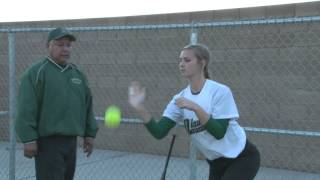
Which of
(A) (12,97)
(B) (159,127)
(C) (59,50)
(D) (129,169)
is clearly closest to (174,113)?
(B) (159,127)

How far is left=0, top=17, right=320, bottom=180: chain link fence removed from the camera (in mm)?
8109

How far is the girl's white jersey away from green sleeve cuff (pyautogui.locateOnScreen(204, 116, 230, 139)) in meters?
0.04

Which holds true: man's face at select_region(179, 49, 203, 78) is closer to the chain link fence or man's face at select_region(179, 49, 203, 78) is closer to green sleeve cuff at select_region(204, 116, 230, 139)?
green sleeve cuff at select_region(204, 116, 230, 139)

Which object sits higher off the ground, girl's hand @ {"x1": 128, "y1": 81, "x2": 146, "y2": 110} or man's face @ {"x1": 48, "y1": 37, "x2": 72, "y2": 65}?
man's face @ {"x1": 48, "y1": 37, "x2": 72, "y2": 65}

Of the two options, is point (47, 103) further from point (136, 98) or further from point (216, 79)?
point (216, 79)

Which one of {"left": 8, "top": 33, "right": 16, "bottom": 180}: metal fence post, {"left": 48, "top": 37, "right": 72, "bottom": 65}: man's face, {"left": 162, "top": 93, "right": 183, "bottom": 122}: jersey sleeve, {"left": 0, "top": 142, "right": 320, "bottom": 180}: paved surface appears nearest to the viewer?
{"left": 162, "top": 93, "right": 183, "bottom": 122}: jersey sleeve

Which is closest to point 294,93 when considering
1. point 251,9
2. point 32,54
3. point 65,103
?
point 251,9

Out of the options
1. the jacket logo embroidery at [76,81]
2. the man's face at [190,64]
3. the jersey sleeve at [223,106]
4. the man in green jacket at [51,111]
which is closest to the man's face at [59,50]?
the man in green jacket at [51,111]

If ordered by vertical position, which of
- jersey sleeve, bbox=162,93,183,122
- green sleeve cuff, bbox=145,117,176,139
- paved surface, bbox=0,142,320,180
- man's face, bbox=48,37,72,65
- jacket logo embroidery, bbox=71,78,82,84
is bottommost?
paved surface, bbox=0,142,320,180

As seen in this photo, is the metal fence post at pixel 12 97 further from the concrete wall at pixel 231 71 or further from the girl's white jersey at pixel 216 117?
the concrete wall at pixel 231 71

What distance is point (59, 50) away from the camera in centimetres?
487

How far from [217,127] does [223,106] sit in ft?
0.65

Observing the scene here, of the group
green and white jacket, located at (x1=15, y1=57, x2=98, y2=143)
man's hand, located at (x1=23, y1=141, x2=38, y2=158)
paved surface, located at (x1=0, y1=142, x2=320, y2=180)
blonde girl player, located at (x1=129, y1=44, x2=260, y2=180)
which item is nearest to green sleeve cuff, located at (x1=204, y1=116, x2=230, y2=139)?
blonde girl player, located at (x1=129, y1=44, x2=260, y2=180)

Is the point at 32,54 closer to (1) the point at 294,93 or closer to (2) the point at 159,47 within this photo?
(2) the point at 159,47
